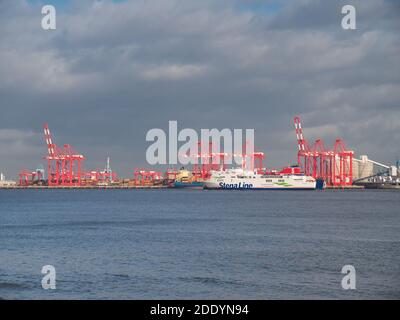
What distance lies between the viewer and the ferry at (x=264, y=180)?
557 ft

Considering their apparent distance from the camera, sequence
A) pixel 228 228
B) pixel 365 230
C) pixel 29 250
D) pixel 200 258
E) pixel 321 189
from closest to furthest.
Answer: pixel 200 258 → pixel 29 250 → pixel 365 230 → pixel 228 228 → pixel 321 189

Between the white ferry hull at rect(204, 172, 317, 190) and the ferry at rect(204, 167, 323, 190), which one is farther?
the ferry at rect(204, 167, 323, 190)

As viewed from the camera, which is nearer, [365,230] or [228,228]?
[365,230]

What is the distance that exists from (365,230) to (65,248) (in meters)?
22.4

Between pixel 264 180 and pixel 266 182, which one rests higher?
pixel 264 180

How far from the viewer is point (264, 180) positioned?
556 feet

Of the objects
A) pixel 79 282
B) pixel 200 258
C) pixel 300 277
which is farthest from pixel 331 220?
pixel 79 282

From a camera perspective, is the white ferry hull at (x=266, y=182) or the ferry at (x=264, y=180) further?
the ferry at (x=264, y=180)

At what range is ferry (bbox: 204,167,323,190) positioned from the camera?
6688 inches

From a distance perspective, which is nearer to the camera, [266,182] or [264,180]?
[264,180]

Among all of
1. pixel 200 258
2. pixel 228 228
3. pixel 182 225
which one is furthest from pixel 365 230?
pixel 200 258
